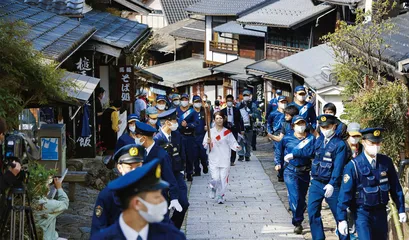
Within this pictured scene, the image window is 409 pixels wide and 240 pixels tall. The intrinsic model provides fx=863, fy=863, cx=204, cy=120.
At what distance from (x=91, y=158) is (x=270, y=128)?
421 cm

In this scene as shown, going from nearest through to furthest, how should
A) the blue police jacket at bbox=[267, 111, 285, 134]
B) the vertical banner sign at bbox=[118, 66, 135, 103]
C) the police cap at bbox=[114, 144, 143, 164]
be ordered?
A: the police cap at bbox=[114, 144, 143, 164] → the blue police jacket at bbox=[267, 111, 285, 134] → the vertical banner sign at bbox=[118, 66, 135, 103]

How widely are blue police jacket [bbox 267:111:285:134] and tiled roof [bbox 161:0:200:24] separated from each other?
1644 inches

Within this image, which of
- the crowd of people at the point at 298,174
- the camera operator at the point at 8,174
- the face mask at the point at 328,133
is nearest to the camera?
the crowd of people at the point at 298,174

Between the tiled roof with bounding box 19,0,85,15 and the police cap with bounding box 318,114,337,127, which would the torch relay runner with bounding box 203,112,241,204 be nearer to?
the police cap with bounding box 318,114,337,127

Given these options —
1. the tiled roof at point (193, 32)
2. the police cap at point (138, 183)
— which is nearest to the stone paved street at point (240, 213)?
the police cap at point (138, 183)

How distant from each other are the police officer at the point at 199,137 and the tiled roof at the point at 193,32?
30.3m

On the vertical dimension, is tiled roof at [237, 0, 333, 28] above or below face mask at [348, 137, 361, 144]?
below

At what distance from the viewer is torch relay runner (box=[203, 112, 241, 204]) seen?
16.6 m

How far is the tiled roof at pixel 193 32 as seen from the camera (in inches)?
2028

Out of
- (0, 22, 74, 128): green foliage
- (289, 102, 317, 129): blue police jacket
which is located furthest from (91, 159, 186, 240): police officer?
(289, 102, 317, 129): blue police jacket

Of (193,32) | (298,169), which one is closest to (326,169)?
(298,169)

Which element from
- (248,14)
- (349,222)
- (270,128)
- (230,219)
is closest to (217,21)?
(248,14)

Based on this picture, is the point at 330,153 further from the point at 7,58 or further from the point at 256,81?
the point at 256,81

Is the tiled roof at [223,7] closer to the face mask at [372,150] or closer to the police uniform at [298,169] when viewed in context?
the police uniform at [298,169]
